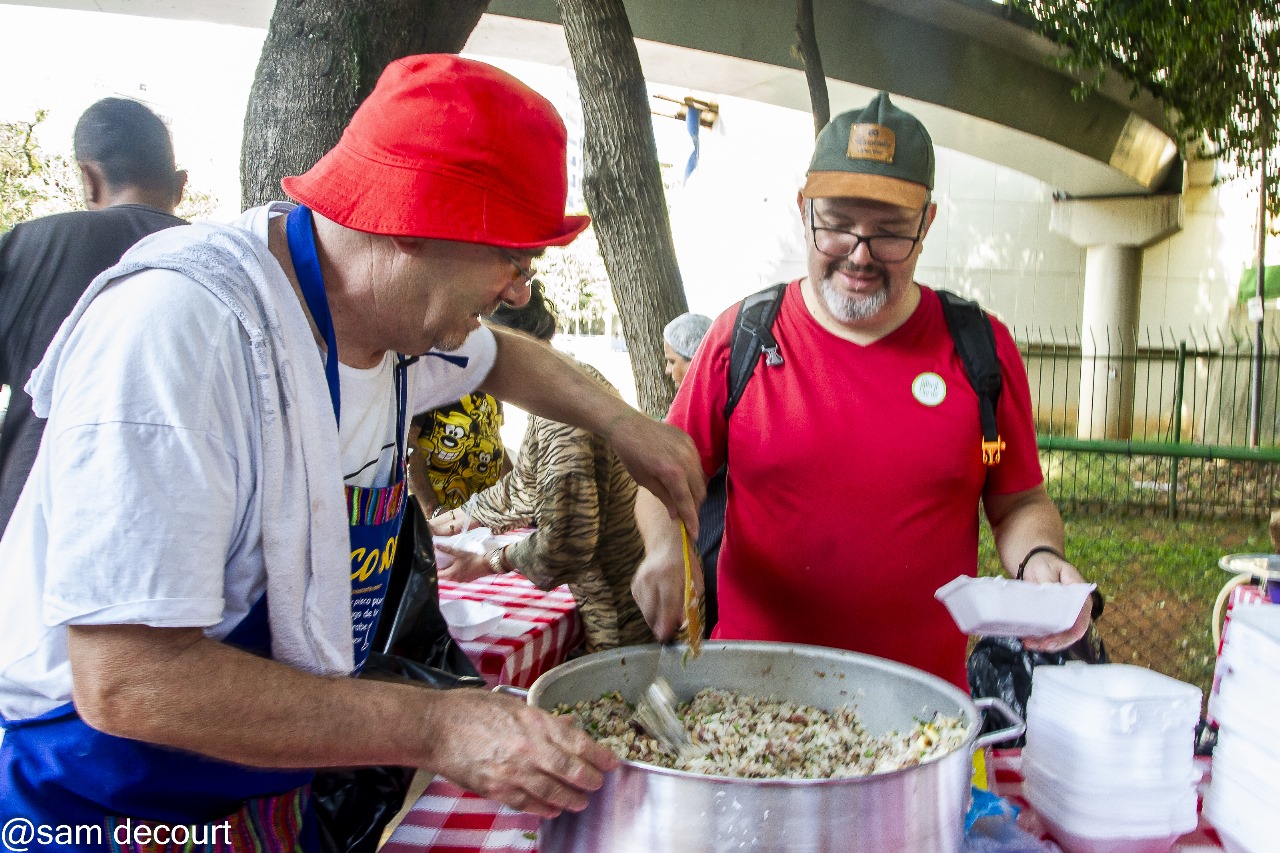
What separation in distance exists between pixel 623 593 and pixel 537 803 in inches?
81.1

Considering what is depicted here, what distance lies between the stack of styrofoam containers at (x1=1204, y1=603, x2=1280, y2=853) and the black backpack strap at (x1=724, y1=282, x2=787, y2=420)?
1026 millimetres

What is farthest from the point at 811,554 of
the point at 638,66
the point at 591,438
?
the point at 638,66

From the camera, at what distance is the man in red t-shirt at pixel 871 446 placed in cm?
196

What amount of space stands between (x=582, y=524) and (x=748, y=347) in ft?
3.19

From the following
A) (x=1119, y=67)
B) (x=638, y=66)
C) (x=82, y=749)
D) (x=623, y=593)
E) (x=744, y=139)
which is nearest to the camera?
(x=82, y=749)

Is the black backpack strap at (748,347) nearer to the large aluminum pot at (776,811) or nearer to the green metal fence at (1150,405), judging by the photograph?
the large aluminum pot at (776,811)

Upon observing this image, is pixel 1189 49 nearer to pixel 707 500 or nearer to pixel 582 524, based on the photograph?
pixel 707 500

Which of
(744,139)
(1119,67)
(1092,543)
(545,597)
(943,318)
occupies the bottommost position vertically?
(1092,543)

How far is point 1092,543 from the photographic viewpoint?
831 centimetres

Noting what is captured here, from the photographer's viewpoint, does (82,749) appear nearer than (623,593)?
Yes

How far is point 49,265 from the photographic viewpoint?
2.71 metres

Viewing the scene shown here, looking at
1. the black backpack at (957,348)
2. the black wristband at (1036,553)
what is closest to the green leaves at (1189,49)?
the black backpack at (957,348)

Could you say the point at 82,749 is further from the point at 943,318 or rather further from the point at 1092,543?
the point at 1092,543

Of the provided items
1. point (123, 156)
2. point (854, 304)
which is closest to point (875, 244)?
point (854, 304)
